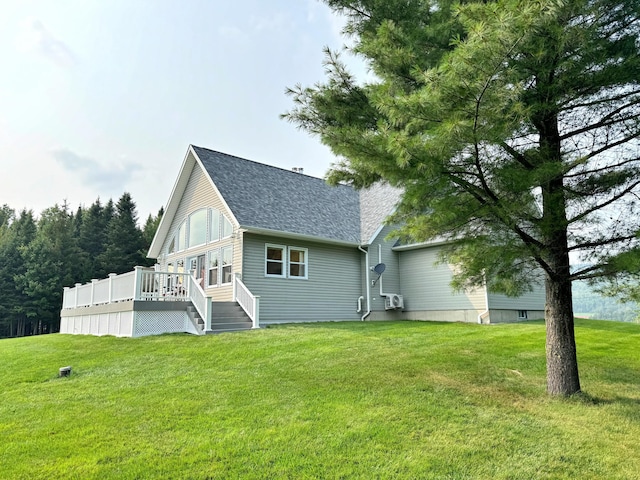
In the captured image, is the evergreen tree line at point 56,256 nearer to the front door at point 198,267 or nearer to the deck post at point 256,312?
the front door at point 198,267

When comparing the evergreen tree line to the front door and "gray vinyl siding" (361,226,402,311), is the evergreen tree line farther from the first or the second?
"gray vinyl siding" (361,226,402,311)

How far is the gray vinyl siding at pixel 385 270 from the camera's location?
1602 cm

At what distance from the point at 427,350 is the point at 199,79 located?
10711mm

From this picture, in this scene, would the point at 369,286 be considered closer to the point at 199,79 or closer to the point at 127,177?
the point at 199,79

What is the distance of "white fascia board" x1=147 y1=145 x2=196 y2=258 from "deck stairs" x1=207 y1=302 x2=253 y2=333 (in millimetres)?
Result: 6273

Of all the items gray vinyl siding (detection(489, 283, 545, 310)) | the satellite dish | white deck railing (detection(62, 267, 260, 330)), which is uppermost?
the satellite dish

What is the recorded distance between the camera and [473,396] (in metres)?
5.18

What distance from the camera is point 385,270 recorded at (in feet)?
53.7

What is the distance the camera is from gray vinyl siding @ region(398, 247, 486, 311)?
14.8 metres

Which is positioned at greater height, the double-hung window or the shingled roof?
the shingled roof

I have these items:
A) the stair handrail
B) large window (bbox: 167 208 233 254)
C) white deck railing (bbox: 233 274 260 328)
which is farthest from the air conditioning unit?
the stair handrail

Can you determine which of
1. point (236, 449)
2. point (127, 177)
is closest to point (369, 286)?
point (236, 449)

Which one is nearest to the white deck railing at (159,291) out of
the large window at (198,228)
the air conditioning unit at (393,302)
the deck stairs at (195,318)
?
the deck stairs at (195,318)

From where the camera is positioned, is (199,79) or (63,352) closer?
(63,352)
